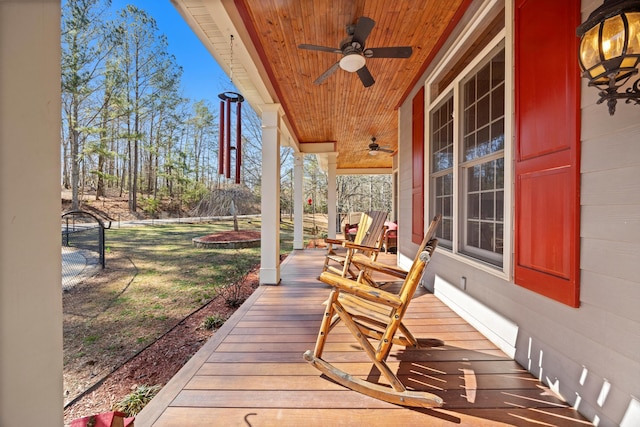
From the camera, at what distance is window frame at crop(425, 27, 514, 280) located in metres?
1.90

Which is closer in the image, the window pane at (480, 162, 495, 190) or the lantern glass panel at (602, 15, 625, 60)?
the lantern glass panel at (602, 15, 625, 60)

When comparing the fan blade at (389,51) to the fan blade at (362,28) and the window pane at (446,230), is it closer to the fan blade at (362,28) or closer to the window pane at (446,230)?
the fan blade at (362,28)

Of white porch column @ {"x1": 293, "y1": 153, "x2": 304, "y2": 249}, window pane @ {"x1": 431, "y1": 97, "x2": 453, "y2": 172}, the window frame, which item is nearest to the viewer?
the window frame

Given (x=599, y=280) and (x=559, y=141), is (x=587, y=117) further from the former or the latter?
(x=599, y=280)

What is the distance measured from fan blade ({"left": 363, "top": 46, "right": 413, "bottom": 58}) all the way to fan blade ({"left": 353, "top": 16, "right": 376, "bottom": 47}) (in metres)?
0.14

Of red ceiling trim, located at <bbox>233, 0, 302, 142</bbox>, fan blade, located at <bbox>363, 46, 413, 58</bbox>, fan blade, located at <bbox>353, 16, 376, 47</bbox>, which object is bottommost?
fan blade, located at <bbox>363, 46, 413, 58</bbox>

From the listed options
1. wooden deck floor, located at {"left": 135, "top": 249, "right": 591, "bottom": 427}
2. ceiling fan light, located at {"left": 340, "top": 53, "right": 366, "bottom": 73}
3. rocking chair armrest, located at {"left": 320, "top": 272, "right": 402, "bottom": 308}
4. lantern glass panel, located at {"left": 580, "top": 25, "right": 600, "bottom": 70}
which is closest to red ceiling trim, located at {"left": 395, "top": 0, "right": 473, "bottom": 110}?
ceiling fan light, located at {"left": 340, "top": 53, "right": 366, "bottom": 73}

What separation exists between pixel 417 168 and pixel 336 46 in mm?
1834

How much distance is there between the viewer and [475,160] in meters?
2.46

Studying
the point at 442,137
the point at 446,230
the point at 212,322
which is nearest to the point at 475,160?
the point at 442,137

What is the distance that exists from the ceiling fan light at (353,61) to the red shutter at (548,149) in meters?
1.15

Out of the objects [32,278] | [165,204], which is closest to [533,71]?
[32,278]

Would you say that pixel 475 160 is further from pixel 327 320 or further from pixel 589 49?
pixel 327 320

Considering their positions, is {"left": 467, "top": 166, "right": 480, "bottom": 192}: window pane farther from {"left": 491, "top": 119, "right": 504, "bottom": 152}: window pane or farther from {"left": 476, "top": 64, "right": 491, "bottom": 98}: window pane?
{"left": 476, "top": 64, "right": 491, "bottom": 98}: window pane
